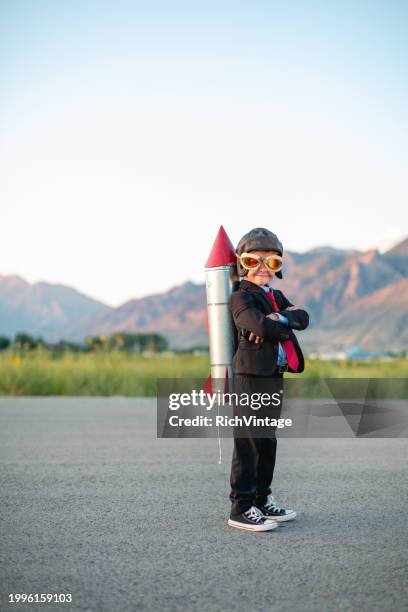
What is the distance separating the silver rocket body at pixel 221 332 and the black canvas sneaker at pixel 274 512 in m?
0.77

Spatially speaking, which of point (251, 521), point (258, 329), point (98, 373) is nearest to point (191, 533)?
point (251, 521)

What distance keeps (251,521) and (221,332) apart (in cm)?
113

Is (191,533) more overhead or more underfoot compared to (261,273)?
more underfoot

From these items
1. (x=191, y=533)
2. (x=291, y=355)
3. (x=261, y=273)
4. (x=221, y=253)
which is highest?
(x=221, y=253)

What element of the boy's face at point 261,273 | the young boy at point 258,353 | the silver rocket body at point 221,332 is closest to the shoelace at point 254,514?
the young boy at point 258,353

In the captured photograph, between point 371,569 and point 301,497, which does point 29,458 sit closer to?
point 301,497

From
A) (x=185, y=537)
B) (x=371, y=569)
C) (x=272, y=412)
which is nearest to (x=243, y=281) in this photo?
(x=272, y=412)

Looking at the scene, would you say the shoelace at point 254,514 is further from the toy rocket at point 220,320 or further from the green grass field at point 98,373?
the green grass field at point 98,373

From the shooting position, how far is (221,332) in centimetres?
484

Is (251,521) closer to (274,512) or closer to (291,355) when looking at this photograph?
(274,512)

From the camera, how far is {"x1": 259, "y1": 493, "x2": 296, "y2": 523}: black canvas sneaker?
487 cm

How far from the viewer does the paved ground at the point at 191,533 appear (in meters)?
3.43

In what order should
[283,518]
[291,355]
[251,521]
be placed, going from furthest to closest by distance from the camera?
[283,518] < [291,355] < [251,521]

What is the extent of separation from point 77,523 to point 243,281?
1.79 metres
